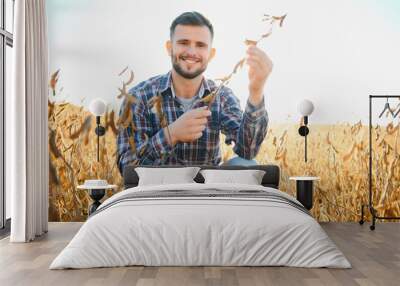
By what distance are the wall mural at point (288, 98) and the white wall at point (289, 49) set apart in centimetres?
1

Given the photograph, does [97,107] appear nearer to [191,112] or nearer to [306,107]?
[191,112]

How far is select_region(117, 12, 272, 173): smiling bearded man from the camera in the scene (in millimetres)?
7473

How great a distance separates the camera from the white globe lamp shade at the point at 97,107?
290 inches

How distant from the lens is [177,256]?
4629mm

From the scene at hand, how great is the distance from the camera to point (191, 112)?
751 cm

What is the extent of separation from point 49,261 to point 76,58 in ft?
11.6

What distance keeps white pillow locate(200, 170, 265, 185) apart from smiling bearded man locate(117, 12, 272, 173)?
51cm

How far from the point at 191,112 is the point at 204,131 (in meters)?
0.31

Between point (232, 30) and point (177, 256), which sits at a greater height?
point (232, 30)

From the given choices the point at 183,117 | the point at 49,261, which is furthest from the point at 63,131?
the point at 49,261

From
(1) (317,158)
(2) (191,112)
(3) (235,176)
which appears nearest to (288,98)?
(1) (317,158)

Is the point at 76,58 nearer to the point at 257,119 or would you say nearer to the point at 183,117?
the point at 183,117

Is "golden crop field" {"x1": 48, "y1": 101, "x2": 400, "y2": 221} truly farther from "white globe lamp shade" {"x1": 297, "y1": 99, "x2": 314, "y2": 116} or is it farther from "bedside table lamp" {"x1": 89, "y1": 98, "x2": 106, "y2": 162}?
"white globe lamp shade" {"x1": 297, "y1": 99, "x2": 314, "y2": 116}

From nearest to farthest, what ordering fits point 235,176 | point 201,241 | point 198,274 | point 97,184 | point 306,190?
point 198,274 < point 201,241 < point 235,176 < point 97,184 < point 306,190
